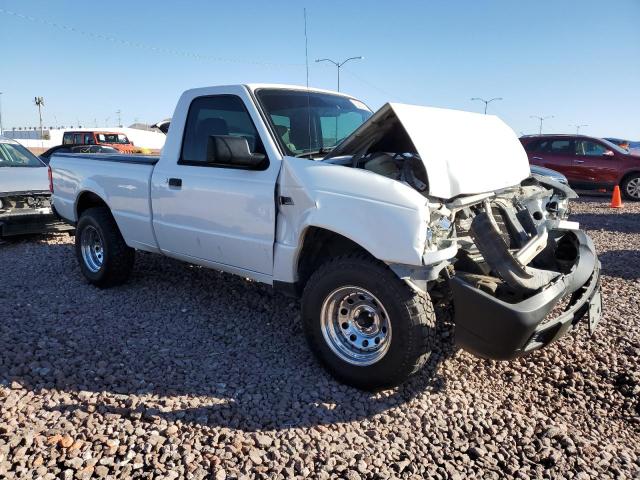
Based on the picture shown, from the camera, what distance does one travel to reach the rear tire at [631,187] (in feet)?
43.7

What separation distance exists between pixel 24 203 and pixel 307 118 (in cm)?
562

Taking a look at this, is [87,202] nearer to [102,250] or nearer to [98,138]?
[102,250]

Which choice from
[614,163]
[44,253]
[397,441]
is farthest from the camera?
[614,163]

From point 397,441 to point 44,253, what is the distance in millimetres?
6094

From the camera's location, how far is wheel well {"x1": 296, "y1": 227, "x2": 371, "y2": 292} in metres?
3.52

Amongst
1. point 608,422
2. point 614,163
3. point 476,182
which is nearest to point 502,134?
point 476,182

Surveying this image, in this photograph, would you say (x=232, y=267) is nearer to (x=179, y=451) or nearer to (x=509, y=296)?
(x=179, y=451)

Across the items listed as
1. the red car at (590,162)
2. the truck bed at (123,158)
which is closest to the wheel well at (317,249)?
the truck bed at (123,158)

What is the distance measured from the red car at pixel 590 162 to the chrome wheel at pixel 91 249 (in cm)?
1219

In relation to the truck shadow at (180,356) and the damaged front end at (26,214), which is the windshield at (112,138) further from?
the truck shadow at (180,356)

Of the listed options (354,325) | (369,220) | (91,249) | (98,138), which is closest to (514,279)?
(369,220)

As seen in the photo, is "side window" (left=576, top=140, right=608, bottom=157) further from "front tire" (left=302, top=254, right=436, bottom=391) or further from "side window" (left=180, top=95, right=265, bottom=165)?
→ "front tire" (left=302, top=254, right=436, bottom=391)

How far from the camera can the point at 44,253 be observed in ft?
23.3

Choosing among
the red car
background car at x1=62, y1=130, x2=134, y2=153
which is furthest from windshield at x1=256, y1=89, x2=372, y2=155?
background car at x1=62, y1=130, x2=134, y2=153
